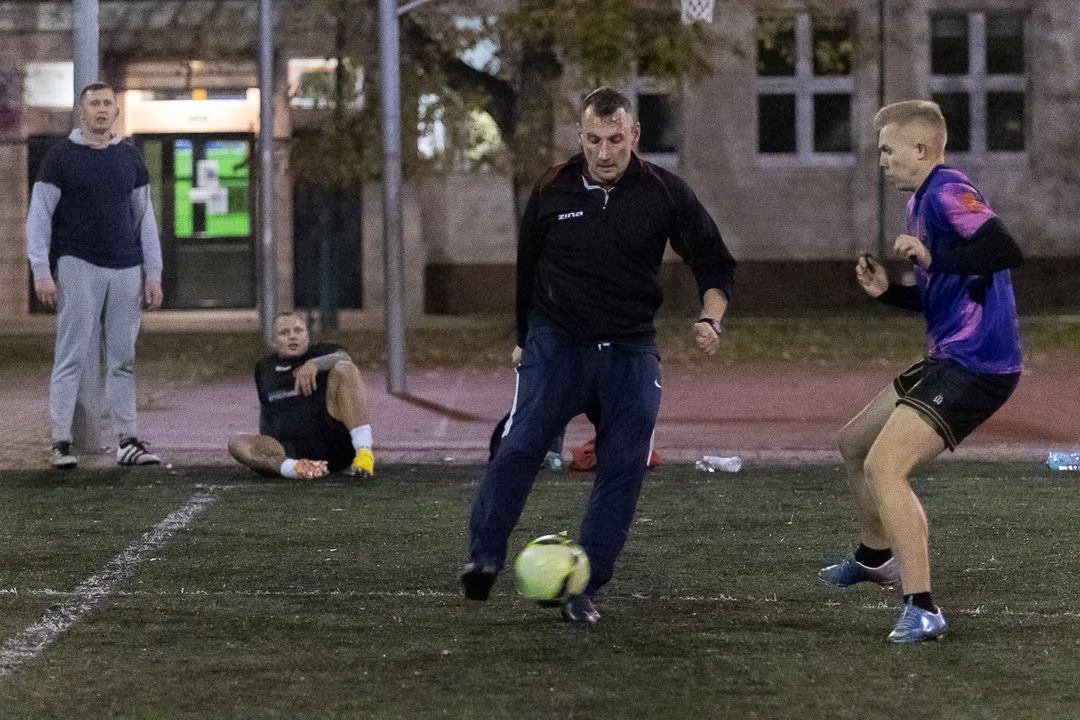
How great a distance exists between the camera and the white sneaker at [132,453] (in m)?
10.8

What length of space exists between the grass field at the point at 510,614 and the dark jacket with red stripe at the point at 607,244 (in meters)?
1.05

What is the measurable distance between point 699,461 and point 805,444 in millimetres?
1174

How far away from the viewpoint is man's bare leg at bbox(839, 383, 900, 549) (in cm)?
654

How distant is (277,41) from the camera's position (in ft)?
84.9

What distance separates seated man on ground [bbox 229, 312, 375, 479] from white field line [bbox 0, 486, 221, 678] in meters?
0.87

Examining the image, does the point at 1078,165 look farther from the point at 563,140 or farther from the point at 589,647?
the point at 589,647

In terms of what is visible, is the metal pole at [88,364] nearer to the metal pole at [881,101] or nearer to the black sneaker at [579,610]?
the black sneaker at [579,610]

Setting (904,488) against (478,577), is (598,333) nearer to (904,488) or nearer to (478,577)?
(478,577)

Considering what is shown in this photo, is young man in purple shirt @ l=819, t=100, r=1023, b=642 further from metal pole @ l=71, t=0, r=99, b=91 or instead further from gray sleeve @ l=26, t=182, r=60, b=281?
metal pole @ l=71, t=0, r=99, b=91

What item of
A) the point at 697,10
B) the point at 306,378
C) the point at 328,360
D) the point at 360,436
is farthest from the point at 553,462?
the point at 697,10

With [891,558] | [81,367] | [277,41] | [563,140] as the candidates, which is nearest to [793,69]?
[563,140]

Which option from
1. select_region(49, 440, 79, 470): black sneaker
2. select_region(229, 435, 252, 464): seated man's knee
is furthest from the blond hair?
select_region(49, 440, 79, 470): black sneaker

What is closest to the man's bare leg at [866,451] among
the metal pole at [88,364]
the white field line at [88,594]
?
the white field line at [88,594]

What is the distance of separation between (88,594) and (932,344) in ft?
10.5
